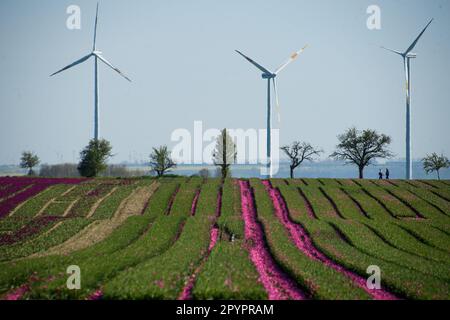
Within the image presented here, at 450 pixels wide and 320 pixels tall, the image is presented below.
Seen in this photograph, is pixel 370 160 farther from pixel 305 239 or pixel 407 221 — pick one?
pixel 305 239

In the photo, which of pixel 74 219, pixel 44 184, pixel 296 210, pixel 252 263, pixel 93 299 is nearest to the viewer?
pixel 93 299

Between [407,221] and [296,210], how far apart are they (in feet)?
38.2

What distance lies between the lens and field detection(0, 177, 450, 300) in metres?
23.9

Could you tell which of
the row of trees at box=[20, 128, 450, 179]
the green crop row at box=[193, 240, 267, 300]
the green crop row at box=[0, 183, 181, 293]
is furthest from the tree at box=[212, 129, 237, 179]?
the green crop row at box=[193, 240, 267, 300]

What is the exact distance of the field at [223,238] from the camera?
23.9 meters

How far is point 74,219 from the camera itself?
45844 millimetres

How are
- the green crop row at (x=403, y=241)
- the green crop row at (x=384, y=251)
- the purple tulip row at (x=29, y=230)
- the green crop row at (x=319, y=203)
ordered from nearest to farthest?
1. the green crop row at (x=384, y=251)
2. the green crop row at (x=403, y=241)
3. the purple tulip row at (x=29, y=230)
4. the green crop row at (x=319, y=203)

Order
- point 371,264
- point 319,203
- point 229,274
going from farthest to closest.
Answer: point 319,203
point 371,264
point 229,274

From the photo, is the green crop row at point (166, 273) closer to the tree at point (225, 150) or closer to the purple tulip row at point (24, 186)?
the purple tulip row at point (24, 186)

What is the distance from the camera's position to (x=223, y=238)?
38281 mm

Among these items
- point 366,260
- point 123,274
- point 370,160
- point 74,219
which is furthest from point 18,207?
point 370,160

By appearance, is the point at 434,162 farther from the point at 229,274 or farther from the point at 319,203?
the point at 229,274

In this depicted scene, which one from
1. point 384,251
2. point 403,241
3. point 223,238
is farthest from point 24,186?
point 403,241

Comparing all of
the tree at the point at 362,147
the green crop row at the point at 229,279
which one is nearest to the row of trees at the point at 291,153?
the tree at the point at 362,147
